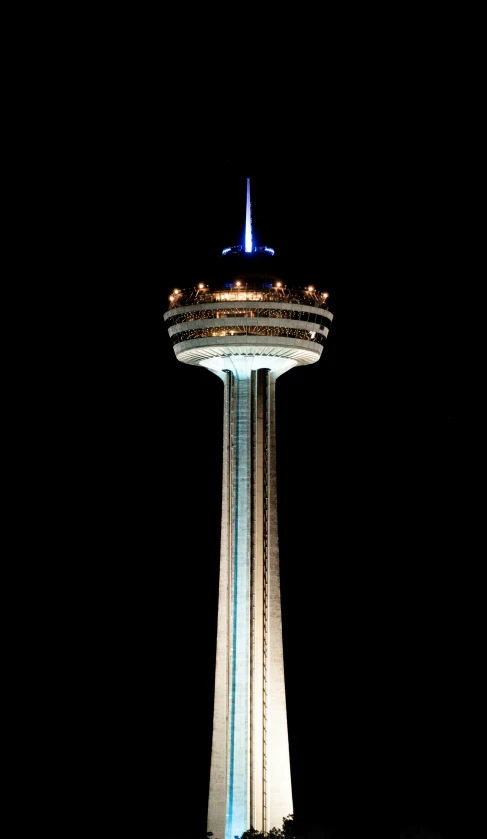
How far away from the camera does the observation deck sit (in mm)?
93188

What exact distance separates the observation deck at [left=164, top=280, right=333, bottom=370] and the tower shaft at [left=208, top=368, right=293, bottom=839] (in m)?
2.84

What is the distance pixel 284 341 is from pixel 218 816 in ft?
81.1

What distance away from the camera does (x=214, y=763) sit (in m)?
92.1

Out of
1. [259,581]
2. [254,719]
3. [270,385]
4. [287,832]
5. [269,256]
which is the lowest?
[287,832]

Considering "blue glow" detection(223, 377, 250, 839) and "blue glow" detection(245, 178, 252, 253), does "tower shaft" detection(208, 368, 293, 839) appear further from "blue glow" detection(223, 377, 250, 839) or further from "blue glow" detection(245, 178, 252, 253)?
"blue glow" detection(245, 178, 252, 253)

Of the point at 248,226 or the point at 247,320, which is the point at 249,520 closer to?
the point at 247,320

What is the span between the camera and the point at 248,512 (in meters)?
92.8

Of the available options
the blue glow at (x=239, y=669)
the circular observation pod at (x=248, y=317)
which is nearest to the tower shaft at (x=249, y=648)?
the blue glow at (x=239, y=669)

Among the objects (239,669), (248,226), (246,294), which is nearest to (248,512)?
(239,669)

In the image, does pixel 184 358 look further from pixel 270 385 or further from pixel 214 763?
pixel 214 763

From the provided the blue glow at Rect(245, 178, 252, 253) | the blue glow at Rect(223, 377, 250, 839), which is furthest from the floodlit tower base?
the blue glow at Rect(245, 178, 252, 253)

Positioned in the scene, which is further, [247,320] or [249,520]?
[247,320]

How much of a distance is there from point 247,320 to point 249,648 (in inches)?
667

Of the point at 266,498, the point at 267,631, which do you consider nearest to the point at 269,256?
the point at 266,498
